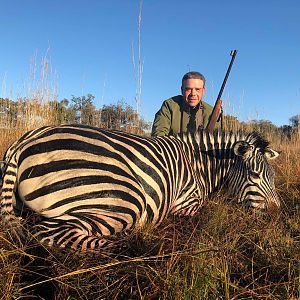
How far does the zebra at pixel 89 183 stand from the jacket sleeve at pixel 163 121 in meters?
1.93

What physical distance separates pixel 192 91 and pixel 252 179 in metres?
2.08

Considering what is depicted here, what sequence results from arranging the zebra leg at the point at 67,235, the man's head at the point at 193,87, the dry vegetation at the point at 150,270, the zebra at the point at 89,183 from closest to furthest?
the dry vegetation at the point at 150,270, the zebra leg at the point at 67,235, the zebra at the point at 89,183, the man's head at the point at 193,87

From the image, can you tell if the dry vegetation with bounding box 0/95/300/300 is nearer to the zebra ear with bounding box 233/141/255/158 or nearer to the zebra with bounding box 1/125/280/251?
the zebra with bounding box 1/125/280/251

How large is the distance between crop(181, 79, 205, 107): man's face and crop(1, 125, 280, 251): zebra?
7.24 ft

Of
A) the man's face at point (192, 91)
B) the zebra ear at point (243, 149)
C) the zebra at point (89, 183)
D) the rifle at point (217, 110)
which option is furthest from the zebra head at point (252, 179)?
the man's face at point (192, 91)

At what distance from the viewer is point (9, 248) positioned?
161cm

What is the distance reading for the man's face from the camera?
15.0 feet

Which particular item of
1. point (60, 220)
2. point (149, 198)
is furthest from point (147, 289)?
point (149, 198)

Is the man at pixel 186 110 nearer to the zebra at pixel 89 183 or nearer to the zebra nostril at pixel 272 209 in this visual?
the zebra nostril at pixel 272 209

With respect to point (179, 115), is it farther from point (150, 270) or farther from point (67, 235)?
point (150, 270)

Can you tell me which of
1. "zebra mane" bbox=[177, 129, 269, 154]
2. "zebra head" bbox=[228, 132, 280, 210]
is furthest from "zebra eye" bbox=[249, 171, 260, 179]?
"zebra mane" bbox=[177, 129, 269, 154]

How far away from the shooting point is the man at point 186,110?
15.0 ft

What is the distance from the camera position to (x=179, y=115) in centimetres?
474

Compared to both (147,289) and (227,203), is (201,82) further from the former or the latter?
(147,289)
